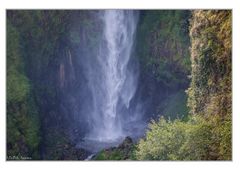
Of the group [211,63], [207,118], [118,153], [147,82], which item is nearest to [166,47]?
[147,82]

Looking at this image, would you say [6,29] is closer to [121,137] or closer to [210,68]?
[121,137]

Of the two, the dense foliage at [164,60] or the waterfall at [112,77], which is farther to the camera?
the waterfall at [112,77]

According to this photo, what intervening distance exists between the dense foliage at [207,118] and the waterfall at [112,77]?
90 cm

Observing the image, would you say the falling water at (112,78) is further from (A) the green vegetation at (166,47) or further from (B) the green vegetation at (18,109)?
(B) the green vegetation at (18,109)

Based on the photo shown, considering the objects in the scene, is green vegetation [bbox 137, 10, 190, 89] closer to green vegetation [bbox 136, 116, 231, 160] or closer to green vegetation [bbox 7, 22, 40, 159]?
green vegetation [bbox 136, 116, 231, 160]

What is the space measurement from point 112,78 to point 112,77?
2cm

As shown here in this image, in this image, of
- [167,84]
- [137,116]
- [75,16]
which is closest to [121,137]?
[137,116]

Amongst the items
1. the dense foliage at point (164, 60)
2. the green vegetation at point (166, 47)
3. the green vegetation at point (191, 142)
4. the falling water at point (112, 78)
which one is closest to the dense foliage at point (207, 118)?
the green vegetation at point (191, 142)

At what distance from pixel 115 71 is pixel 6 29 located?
2.24m

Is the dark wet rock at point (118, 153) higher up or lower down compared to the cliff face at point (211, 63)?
lower down

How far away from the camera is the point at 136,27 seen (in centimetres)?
1244

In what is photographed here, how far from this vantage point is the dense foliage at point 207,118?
11.2 metres

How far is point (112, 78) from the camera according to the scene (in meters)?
12.6
